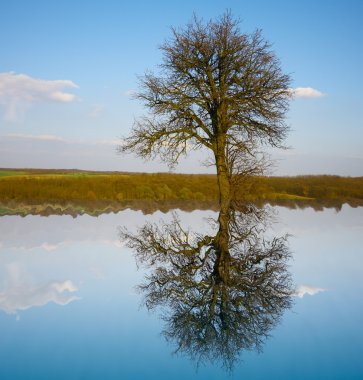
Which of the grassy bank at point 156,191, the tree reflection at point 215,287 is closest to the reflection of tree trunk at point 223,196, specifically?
the tree reflection at point 215,287

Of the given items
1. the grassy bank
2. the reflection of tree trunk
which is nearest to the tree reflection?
the reflection of tree trunk

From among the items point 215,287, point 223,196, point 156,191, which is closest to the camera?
point 215,287

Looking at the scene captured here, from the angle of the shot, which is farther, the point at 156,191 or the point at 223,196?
the point at 156,191

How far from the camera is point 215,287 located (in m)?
8.16

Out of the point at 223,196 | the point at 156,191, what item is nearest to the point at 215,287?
the point at 223,196

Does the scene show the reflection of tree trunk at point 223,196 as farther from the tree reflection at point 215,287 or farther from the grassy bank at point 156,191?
the grassy bank at point 156,191

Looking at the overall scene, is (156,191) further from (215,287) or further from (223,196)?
(215,287)

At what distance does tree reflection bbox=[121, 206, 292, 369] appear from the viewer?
5.86 m

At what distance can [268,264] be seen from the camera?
33.4ft

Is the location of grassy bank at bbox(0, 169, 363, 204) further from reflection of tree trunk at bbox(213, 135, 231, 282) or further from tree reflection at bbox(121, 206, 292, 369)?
tree reflection at bbox(121, 206, 292, 369)

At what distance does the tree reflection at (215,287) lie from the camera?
5.86m

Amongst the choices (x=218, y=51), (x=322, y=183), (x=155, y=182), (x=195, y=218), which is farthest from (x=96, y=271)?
(x=322, y=183)

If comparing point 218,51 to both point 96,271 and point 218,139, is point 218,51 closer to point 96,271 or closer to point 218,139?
point 218,139

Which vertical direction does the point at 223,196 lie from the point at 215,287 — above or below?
above
